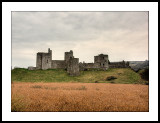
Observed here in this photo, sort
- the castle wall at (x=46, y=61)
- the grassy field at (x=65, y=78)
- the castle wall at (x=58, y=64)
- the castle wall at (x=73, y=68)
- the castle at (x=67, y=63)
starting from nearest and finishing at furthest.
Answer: the grassy field at (x=65, y=78) < the castle wall at (x=73, y=68) < the castle wall at (x=46, y=61) < the castle at (x=67, y=63) < the castle wall at (x=58, y=64)

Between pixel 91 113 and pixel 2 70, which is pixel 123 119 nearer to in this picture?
pixel 91 113

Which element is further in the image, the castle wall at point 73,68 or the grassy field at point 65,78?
the castle wall at point 73,68

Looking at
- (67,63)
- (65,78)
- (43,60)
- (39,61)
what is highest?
(43,60)

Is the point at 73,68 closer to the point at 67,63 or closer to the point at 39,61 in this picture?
the point at 67,63

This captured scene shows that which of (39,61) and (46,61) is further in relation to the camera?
(46,61)

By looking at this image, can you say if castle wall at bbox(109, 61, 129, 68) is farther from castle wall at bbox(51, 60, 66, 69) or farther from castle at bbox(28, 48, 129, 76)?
castle wall at bbox(51, 60, 66, 69)

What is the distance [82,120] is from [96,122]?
624 mm

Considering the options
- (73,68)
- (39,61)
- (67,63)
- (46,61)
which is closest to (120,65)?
(67,63)

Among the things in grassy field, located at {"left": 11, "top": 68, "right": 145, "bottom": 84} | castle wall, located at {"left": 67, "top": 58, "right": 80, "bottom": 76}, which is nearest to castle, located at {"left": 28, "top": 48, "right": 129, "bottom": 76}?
castle wall, located at {"left": 67, "top": 58, "right": 80, "bottom": 76}

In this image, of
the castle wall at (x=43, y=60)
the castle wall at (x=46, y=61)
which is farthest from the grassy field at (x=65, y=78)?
the castle wall at (x=46, y=61)

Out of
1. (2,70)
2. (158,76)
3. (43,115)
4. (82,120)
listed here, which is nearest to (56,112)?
(43,115)

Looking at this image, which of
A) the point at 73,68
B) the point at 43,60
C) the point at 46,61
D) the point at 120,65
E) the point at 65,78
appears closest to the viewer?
the point at 65,78

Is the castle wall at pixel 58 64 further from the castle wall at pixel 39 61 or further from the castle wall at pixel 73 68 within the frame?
the castle wall at pixel 73 68

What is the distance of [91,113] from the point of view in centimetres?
748
